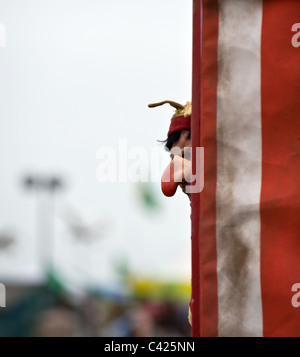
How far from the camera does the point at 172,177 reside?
334 centimetres

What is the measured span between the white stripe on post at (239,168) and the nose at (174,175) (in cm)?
33

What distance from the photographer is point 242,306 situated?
3.01 metres

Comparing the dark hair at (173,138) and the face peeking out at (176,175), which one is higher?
the dark hair at (173,138)

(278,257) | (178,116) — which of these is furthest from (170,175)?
(278,257)

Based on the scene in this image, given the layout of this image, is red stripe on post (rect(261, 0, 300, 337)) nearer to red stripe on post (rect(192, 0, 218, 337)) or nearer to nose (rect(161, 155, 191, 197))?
red stripe on post (rect(192, 0, 218, 337))

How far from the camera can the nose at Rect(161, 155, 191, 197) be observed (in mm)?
3332

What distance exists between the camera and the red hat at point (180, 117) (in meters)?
3.55

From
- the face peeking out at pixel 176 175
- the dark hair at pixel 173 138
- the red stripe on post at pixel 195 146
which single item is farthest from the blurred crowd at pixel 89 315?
the red stripe on post at pixel 195 146

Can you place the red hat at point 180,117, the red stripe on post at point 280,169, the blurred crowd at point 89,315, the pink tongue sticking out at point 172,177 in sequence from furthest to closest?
the blurred crowd at point 89,315, the red hat at point 180,117, the pink tongue sticking out at point 172,177, the red stripe on post at point 280,169

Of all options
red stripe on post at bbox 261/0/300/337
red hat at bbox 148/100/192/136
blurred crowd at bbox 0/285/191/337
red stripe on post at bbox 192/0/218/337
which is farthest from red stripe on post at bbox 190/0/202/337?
blurred crowd at bbox 0/285/191/337

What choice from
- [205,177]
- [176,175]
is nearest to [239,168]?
[205,177]

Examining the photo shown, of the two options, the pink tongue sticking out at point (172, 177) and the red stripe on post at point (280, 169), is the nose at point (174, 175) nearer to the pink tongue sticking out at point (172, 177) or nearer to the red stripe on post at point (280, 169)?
the pink tongue sticking out at point (172, 177)

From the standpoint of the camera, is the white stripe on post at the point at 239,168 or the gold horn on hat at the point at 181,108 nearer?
the white stripe on post at the point at 239,168

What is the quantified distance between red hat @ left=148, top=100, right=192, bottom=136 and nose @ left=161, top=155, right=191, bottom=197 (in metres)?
0.22
